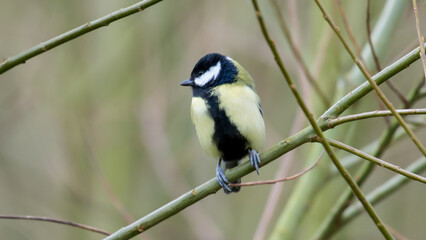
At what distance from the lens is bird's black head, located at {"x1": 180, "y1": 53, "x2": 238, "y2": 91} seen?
2.33m

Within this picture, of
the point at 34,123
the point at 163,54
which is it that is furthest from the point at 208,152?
the point at 34,123

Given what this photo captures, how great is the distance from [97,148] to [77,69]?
0.60 metres

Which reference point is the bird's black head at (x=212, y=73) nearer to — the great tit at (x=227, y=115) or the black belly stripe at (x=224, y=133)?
the great tit at (x=227, y=115)

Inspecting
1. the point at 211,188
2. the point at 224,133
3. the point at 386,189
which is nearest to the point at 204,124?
the point at 224,133

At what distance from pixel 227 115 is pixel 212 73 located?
0.32 meters

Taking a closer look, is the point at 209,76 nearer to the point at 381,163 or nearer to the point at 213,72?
the point at 213,72

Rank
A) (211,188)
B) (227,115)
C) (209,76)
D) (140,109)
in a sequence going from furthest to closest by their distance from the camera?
(140,109) < (209,76) < (227,115) < (211,188)

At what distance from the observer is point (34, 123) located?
12.6 ft

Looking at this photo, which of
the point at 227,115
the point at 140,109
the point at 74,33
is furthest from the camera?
the point at 140,109

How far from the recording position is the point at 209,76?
7.84ft

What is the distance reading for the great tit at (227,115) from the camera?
7.16ft

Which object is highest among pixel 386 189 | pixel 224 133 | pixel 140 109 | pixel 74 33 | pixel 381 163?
pixel 74 33

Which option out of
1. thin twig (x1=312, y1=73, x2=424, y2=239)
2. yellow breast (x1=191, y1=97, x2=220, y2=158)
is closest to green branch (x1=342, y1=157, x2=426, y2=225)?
thin twig (x1=312, y1=73, x2=424, y2=239)

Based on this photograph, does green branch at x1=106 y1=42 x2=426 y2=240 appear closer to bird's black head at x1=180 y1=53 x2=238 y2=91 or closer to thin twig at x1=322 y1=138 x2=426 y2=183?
thin twig at x1=322 y1=138 x2=426 y2=183
